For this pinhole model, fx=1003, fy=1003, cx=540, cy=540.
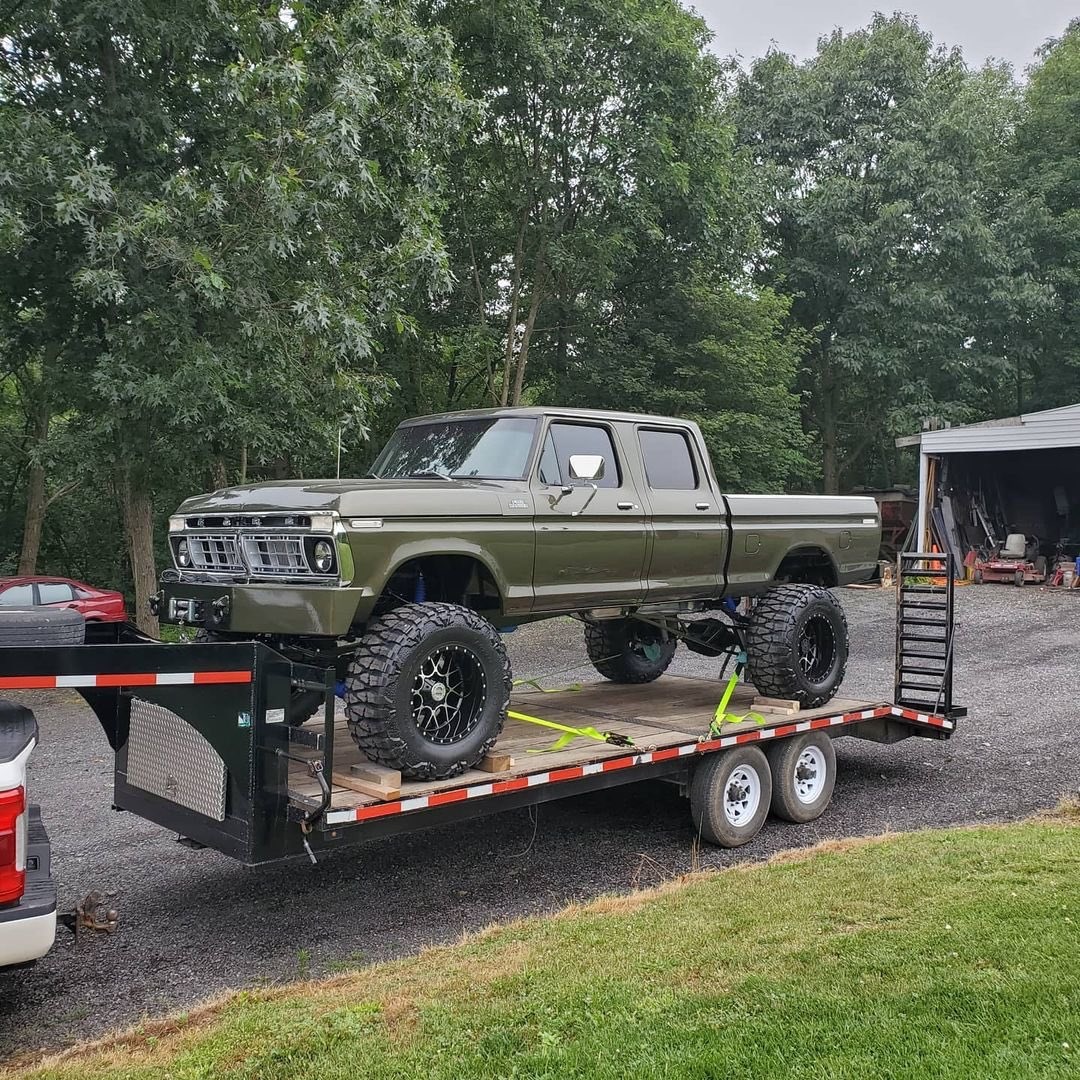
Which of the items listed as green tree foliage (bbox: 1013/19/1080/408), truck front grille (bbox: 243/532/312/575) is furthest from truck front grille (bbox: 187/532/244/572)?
green tree foliage (bbox: 1013/19/1080/408)

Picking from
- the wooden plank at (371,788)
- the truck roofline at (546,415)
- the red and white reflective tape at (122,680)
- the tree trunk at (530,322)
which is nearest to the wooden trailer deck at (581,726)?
the wooden plank at (371,788)

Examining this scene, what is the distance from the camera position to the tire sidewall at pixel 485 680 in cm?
485

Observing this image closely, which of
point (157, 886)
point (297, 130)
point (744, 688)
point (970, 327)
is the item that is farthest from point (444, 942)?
point (970, 327)

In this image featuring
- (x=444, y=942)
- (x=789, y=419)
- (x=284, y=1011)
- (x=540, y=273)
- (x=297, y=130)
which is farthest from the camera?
(x=789, y=419)

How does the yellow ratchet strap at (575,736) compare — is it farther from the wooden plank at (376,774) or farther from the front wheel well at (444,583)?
the wooden plank at (376,774)

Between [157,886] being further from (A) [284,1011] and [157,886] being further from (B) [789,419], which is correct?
(B) [789,419]

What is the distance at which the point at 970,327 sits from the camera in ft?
90.1

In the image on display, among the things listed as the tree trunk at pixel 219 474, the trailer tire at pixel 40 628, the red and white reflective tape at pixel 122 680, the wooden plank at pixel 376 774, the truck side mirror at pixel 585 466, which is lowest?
the wooden plank at pixel 376 774

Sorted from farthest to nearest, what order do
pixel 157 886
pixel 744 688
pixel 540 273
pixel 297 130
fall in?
pixel 540 273
pixel 297 130
pixel 744 688
pixel 157 886

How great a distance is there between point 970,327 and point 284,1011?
91.8ft

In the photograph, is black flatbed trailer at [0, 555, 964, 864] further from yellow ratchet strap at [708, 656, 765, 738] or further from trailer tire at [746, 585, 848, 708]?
trailer tire at [746, 585, 848, 708]

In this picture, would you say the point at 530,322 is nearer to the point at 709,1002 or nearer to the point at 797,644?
the point at 797,644

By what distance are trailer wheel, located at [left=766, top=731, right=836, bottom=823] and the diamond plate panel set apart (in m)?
3.83

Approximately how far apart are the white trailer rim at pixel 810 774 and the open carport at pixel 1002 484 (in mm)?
15338
